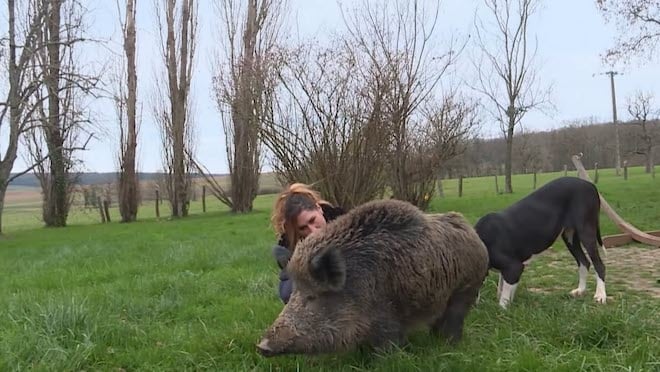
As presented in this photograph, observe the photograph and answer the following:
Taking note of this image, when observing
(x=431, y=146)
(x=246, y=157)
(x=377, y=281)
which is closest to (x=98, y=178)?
(x=246, y=157)

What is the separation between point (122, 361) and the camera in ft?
13.4

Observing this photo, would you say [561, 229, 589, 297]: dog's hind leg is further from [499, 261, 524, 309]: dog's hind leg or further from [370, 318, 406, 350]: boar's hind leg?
[370, 318, 406, 350]: boar's hind leg

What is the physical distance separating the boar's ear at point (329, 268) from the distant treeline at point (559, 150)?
43.0 meters

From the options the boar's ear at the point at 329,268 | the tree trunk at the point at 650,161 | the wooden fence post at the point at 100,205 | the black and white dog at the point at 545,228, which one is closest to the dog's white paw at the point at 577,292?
the black and white dog at the point at 545,228

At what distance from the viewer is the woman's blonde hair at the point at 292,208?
4562 mm

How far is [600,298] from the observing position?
570cm

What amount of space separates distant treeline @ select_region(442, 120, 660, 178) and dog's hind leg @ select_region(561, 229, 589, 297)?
130 feet

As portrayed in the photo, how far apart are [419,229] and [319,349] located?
1074 mm

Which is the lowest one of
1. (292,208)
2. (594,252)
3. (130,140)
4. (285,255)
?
(594,252)

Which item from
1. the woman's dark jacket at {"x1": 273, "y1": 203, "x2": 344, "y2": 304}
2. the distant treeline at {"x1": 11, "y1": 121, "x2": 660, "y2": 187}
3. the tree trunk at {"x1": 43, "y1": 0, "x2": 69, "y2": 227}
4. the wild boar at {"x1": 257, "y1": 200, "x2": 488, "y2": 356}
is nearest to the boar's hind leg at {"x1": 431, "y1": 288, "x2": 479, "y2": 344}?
the wild boar at {"x1": 257, "y1": 200, "x2": 488, "y2": 356}

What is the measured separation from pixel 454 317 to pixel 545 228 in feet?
7.54

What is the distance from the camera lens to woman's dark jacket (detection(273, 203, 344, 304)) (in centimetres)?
442

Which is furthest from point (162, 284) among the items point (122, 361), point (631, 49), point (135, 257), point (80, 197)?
point (80, 197)

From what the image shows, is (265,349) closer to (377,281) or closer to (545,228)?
(377,281)
